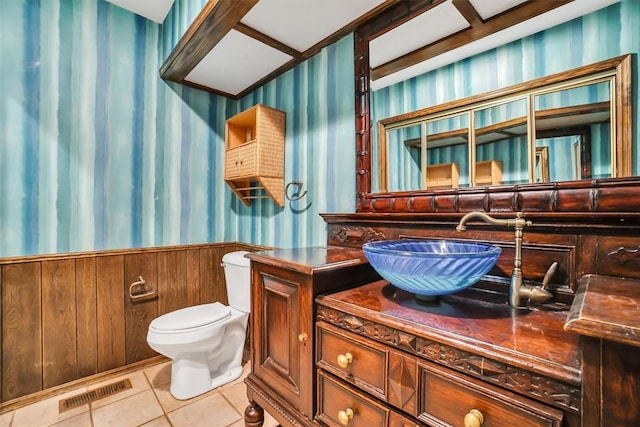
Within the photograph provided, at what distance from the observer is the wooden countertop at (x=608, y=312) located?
Answer: 1.39ft

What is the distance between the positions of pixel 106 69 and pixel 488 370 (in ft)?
8.22

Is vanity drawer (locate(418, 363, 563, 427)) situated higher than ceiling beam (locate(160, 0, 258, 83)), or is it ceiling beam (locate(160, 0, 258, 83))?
ceiling beam (locate(160, 0, 258, 83))

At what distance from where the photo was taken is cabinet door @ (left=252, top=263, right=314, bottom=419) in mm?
989

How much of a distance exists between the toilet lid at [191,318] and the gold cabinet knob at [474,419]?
1.46 meters

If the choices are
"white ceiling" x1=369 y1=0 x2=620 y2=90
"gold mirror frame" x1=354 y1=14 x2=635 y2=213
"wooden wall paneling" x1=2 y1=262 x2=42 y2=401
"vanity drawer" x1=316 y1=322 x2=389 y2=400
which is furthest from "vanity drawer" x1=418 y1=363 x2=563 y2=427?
"wooden wall paneling" x1=2 y1=262 x2=42 y2=401

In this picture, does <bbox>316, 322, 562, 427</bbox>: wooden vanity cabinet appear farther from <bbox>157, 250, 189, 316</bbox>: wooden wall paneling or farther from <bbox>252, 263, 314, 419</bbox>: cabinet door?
<bbox>157, 250, 189, 316</bbox>: wooden wall paneling

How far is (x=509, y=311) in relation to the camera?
2.61ft

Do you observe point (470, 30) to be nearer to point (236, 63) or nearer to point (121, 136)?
point (236, 63)

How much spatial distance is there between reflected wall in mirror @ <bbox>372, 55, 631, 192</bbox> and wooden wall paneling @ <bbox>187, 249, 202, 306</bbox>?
167 cm

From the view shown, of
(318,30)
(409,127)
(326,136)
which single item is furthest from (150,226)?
(409,127)

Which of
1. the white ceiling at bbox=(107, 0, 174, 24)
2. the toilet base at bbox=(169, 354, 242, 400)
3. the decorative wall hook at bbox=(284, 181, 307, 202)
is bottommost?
the toilet base at bbox=(169, 354, 242, 400)

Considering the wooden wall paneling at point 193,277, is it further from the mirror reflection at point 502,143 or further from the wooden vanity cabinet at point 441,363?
the mirror reflection at point 502,143

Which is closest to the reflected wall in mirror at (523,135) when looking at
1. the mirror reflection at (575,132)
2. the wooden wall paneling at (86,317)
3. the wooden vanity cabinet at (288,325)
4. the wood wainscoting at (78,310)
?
the mirror reflection at (575,132)

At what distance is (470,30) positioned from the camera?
1131 mm
